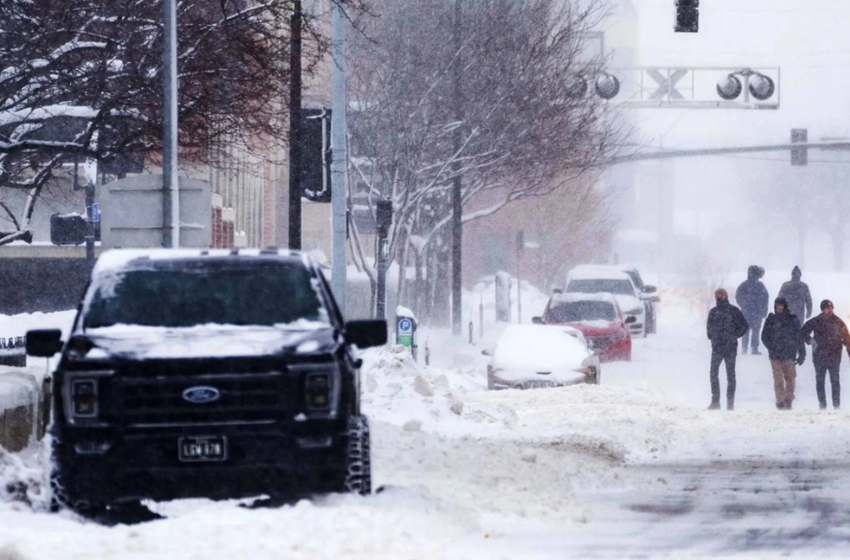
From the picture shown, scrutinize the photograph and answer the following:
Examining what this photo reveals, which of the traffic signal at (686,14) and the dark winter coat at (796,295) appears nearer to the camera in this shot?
the traffic signal at (686,14)

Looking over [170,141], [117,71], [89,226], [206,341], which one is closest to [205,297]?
[206,341]

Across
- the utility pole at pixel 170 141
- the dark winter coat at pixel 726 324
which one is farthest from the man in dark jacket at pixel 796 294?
the utility pole at pixel 170 141

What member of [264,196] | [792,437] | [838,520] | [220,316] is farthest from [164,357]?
[264,196]

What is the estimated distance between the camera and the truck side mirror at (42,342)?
35.8 feet

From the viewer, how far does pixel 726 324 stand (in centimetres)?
2494

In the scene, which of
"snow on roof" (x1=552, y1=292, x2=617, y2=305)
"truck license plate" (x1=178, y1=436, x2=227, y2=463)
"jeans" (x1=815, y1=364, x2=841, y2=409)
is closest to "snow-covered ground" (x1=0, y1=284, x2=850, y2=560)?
"truck license plate" (x1=178, y1=436, x2=227, y2=463)

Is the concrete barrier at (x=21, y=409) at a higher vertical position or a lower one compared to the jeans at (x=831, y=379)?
higher

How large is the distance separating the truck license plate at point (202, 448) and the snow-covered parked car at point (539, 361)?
58.7 feet

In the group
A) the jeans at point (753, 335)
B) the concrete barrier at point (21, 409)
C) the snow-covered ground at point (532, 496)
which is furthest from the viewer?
the jeans at point (753, 335)

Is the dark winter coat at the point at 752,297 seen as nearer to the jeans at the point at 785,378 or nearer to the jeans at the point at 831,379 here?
the jeans at the point at 785,378

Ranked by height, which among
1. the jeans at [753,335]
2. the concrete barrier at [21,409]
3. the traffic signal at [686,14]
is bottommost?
the jeans at [753,335]

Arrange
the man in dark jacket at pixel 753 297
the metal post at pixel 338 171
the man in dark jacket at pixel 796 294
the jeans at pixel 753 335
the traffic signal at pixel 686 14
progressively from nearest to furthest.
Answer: the traffic signal at pixel 686 14 < the metal post at pixel 338 171 < the man in dark jacket at pixel 796 294 < the man in dark jacket at pixel 753 297 < the jeans at pixel 753 335

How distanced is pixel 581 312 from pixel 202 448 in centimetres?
2627

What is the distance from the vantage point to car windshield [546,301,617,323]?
118 ft
